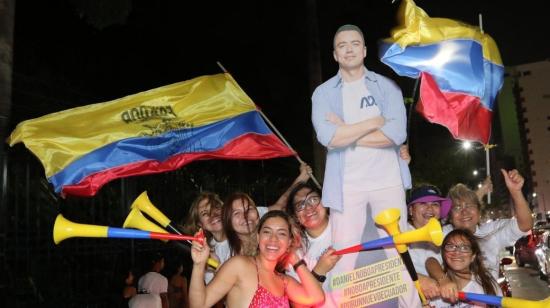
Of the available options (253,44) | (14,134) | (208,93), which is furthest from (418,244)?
(253,44)

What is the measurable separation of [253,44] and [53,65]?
20.8ft

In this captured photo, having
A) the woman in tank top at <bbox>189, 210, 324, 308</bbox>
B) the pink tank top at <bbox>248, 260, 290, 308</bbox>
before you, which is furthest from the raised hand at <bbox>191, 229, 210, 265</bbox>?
the pink tank top at <bbox>248, 260, 290, 308</bbox>

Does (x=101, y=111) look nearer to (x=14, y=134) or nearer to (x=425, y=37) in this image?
(x=14, y=134)

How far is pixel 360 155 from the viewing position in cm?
379

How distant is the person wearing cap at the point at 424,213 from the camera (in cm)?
434

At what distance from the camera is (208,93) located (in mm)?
A: 6129

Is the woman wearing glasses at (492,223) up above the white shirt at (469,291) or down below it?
above

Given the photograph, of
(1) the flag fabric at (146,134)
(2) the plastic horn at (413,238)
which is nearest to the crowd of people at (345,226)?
(2) the plastic horn at (413,238)

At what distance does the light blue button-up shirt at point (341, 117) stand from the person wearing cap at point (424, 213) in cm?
77

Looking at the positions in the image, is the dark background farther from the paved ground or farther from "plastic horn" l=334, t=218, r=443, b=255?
the paved ground

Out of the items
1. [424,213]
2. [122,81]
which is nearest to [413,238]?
[424,213]

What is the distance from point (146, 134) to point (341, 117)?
2589 millimetres

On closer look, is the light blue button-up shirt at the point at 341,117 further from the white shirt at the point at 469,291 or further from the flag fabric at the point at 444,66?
the white shirt at the point at 469,291

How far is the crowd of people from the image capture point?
11.4 feet
